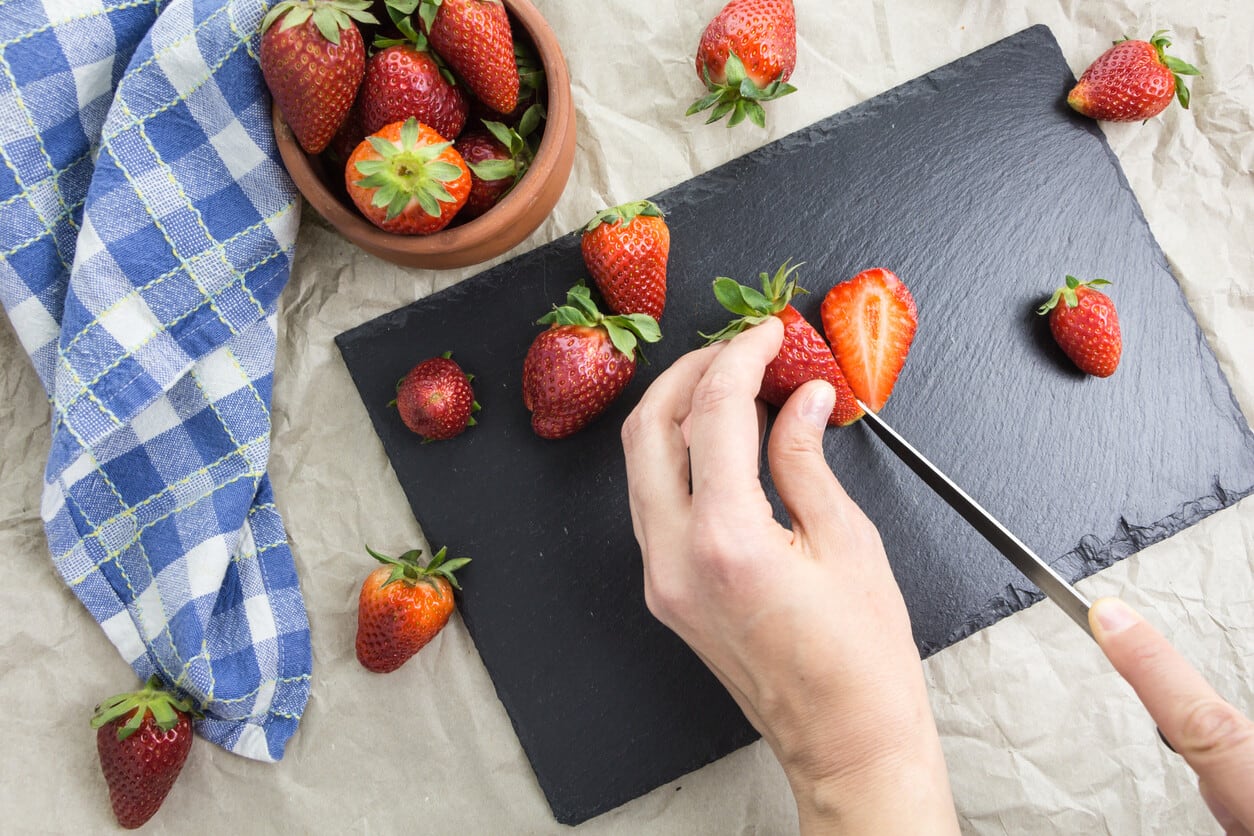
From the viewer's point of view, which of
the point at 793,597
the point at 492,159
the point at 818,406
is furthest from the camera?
the point at 492,159

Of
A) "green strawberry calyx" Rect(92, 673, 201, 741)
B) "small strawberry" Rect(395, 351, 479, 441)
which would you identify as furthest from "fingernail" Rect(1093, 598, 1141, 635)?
"green strawberry calyx" Rect(92, 673, 201, 741)

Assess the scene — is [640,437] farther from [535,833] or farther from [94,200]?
[94,200]

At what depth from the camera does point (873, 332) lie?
4.02 feet

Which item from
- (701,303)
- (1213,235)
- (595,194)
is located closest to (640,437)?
(701,303)

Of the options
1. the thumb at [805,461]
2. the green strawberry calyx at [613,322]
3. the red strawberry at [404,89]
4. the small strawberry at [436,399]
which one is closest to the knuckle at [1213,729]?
the thumb at [805,461]

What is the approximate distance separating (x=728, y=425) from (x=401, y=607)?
1.88 feet

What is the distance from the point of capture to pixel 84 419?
3.84 ft

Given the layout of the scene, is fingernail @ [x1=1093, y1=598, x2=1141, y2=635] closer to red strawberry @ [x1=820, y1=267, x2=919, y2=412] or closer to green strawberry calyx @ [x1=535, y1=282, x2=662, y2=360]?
red strawberry @ [x1=820, y1=267, x2=919, y2=412]

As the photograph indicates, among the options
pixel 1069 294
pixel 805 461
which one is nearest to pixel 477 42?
pixel 805 461

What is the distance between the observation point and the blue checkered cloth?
1131 millimetres

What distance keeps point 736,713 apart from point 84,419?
3.29ft

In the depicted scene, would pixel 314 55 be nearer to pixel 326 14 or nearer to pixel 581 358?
pixel 326 14

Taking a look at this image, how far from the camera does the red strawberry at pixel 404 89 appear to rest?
3.48ft

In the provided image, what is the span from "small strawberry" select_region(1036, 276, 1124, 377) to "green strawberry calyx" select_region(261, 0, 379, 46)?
102 centimetres
